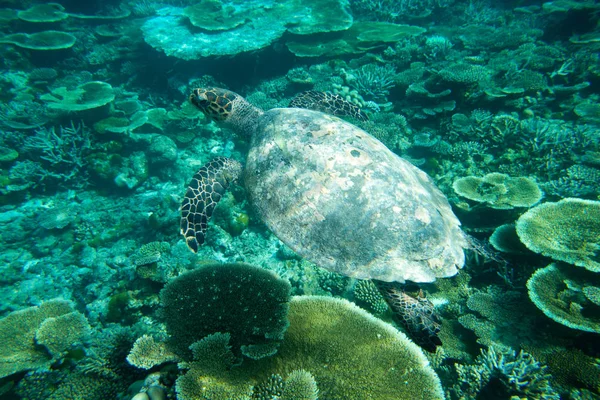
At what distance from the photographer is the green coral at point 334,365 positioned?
1.77 meters

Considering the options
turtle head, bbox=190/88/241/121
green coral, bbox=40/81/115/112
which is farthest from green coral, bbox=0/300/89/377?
green coral, bbox=40/81/115/112

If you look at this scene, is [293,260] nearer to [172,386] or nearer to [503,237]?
[172,386]

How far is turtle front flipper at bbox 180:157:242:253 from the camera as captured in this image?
3705 mm

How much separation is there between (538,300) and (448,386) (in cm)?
134

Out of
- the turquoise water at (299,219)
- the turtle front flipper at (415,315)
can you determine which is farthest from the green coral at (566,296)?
the turtle front flipper at (415,315)

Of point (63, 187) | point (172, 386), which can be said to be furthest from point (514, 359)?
point (63, 187)

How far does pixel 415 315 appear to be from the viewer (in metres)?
2.83

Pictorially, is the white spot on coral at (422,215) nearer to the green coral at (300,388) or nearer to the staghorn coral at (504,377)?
the staghorn coral at (504,377)

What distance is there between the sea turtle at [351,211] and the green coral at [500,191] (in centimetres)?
80

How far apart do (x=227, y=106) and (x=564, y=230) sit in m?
5.40

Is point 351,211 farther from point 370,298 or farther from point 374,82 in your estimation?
point 374,82

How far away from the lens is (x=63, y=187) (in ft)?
21.3

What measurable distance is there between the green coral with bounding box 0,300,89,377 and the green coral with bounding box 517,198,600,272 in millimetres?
5432

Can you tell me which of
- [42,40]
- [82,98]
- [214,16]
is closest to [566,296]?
[82,98]
